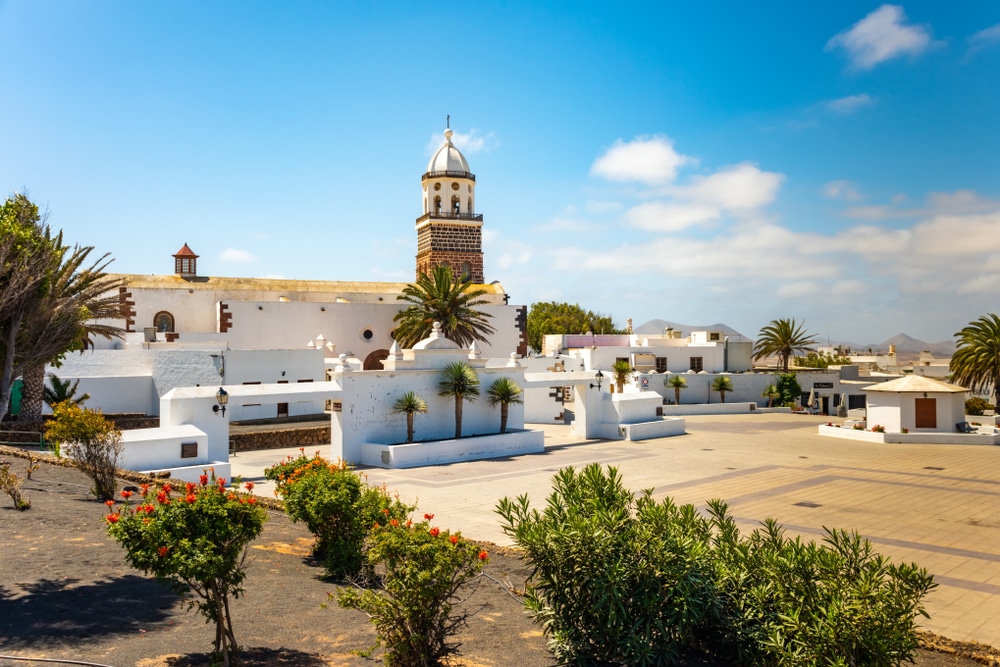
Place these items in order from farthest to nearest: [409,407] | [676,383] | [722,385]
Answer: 1. [722,385]
2. [676,383]
3. [409,407]

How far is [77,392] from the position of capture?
2617 centimetres

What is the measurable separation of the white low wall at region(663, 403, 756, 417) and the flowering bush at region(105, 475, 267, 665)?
33.0 m

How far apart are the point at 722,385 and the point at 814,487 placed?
23072mm

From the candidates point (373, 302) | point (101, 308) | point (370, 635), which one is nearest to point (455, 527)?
point (370, 635)

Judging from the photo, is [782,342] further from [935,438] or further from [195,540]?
[195,540]

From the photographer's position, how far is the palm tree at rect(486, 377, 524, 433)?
23266 mm

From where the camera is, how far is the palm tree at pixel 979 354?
34812mm

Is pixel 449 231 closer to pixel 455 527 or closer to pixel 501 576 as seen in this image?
pixel 455 527

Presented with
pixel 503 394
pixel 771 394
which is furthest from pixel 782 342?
pixel 503 394

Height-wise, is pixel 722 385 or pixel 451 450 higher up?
pixel 722 385

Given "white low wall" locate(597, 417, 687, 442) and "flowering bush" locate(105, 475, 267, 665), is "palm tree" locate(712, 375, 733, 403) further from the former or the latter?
"flowering bush" locate(105, 475, 267, 665)

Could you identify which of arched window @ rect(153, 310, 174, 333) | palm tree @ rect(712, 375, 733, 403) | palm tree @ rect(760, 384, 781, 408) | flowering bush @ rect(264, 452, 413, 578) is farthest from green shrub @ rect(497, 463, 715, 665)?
arched window @ rect(153, 310, 174, 333)

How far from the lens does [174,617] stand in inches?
265

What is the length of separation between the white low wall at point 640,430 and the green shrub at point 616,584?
67.8 ft
